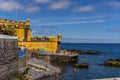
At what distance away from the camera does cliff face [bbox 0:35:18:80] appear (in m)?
30.9

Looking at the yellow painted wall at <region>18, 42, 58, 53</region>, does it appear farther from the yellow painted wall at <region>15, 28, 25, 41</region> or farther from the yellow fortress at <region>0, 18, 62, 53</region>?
the yellow painted wall at <region>15, 28, 25, 41</region>

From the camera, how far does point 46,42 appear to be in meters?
96.5

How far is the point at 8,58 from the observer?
109 feet

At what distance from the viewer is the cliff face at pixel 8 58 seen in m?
30.9

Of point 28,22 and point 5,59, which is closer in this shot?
point 5,59

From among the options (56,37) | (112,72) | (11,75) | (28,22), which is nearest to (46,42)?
(56,37)

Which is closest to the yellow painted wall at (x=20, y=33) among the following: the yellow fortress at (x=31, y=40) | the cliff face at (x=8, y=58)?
the yellow fortress at (x=31, y=40)

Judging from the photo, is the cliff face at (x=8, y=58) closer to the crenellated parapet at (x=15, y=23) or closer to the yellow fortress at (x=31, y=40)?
the crenellated parapet at (x=15, y=23)

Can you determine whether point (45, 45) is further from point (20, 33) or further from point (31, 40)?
point (20, 33)

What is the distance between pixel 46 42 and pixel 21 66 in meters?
53.8

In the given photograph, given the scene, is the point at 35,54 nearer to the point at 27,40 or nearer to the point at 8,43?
the point at 27,40

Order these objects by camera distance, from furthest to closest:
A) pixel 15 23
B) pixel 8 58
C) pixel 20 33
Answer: pixel 20 33
pixel 15 23
pixel 8 58

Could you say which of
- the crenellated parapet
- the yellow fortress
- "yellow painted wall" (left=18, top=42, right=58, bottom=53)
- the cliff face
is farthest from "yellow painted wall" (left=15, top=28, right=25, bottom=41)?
the cliff face

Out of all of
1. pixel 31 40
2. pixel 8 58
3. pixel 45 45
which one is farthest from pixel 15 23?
pixel 8 58
